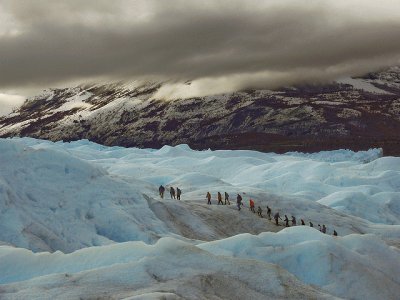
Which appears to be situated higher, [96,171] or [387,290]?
[96,171]

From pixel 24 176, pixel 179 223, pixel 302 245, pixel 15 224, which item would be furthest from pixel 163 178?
pixel 302 245

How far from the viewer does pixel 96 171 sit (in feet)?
127

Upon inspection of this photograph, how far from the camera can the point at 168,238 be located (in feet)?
54.0

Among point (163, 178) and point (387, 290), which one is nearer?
point (387, 290)

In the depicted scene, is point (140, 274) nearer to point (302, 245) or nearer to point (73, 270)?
point (73, 270)

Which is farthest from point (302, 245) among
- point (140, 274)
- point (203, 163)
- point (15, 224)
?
point (203, 163)

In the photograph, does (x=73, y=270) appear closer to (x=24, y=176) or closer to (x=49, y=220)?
(x=49, y=220)

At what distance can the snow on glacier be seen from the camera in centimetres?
1459

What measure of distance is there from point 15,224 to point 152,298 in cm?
1799

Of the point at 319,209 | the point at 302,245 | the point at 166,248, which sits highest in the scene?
the point at 166,248

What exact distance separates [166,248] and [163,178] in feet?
165

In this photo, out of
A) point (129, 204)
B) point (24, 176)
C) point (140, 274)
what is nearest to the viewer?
point (140, 274)

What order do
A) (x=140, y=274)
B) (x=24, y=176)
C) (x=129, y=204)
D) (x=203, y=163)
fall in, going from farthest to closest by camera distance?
(x=203, y=163)
(x=129, y=204)
(x=24, y=176)
(x=140, y=274)

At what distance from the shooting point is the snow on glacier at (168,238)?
1459 centimetres
